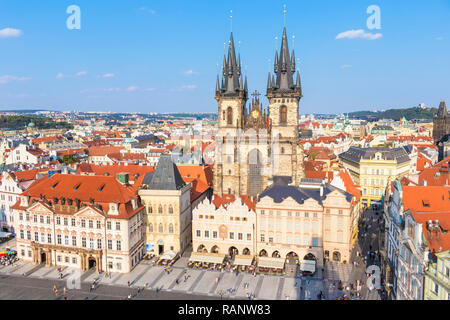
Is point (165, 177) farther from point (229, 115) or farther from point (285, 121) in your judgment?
point (285, 121)

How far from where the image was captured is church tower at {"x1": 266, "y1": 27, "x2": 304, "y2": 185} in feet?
292

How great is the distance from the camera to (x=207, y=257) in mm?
66750

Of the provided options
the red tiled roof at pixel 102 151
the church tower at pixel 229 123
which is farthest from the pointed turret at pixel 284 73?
the red tiled roof at pixel 102 151

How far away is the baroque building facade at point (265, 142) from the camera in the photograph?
292 feet

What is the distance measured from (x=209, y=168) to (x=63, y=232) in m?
44.0

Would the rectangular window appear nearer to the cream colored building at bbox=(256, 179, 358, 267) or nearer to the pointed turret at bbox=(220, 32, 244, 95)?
the cream colored building at bbox=(256, 179, 358, 267)

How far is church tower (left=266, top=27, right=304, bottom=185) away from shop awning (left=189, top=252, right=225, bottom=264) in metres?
29.3

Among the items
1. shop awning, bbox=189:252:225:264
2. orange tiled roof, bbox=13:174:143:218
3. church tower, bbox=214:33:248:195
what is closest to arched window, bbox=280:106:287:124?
church tower, bbox=214:33:248:195

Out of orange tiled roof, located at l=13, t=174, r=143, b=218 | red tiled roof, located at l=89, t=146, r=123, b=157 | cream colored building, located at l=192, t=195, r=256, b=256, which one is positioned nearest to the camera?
orange tiled roof, located at l=13, t=174, r=143, b=218

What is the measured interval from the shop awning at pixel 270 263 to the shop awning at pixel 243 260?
67.8 inches

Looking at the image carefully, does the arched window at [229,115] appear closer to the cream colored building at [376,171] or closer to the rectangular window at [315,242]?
the rectangular window at [315,242]

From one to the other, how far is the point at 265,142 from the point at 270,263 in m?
33.0
